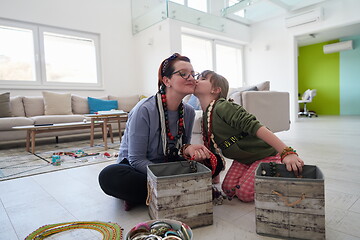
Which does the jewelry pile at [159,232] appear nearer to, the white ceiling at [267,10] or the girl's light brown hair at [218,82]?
the girl's light brown hair at [218,82]

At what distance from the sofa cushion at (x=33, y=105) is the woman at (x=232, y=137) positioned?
3.90 metres

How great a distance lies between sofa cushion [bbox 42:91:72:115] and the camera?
167 inches

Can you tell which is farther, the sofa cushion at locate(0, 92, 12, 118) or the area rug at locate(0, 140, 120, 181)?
the sofa cushion at locate(0, 92, 12, 118)

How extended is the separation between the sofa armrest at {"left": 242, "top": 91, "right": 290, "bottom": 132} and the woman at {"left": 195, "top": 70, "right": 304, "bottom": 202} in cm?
139

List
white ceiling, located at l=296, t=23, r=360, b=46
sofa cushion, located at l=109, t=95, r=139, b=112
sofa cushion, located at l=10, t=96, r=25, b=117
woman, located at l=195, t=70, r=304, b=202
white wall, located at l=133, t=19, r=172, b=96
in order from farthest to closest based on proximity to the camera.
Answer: white ceiling, located at l=296, t=23, r=360, b=46
sofa cushion, located at l=109, t=95, r=139, b=112
white wall, located at l=133, t=19, r=172, b=96
sofa cushion, located at l=10, t=96, r=25, b=117
woman, located at l=195, t=70, r=304, b=202

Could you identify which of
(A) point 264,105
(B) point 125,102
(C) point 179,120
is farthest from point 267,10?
(C) point 179,120

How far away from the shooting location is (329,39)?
824cm

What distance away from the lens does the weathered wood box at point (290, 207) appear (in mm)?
812

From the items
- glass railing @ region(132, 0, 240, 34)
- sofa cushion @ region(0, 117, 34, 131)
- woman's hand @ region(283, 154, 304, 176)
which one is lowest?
woman's hand @ region(283, 154, 304, 176)

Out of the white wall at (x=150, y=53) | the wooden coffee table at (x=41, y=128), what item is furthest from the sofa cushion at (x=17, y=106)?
the white wall at (x=150, y=53)

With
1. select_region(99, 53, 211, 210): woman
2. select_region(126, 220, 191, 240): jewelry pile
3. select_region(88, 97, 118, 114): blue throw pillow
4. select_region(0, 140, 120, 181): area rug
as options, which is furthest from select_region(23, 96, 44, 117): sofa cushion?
select_region(126, 220, 191, 240): jewelry pile

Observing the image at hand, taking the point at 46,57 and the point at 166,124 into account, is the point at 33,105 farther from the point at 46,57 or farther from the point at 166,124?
the point at 166,124

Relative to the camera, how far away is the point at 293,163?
3.10 ft

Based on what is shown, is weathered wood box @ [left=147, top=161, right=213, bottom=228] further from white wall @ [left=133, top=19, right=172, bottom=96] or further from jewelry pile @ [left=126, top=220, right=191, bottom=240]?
white wall @ [left=133, top=19, right=172, bottom=96]
